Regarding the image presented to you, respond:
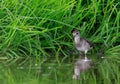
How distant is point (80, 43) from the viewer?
36.9ft

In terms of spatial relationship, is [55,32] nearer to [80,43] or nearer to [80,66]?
[80,43]

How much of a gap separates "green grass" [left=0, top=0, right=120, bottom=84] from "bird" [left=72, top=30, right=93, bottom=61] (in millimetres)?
123

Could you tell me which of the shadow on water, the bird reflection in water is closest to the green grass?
the shadow on water

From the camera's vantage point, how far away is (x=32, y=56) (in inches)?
426

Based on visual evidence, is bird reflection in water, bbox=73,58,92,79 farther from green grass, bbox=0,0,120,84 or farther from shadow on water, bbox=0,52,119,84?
green grass, bbox=0,0,120,84

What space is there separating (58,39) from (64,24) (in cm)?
28

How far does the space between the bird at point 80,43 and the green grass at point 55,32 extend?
0.40 ft

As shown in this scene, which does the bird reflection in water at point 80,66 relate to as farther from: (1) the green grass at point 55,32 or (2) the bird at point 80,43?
(2) the bird at point 80,43

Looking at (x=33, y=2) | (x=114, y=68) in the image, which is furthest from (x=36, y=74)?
(x=33, y=2)

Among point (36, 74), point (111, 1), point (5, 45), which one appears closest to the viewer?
point (36, 74)

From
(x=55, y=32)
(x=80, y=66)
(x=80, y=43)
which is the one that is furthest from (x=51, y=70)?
(x=80, y=43)

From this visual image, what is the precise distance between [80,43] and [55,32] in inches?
21.3

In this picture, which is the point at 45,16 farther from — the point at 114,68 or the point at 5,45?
the point at 114,68

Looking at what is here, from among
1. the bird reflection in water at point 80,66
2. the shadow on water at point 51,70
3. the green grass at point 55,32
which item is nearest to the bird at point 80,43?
the green grass at point 55,32
